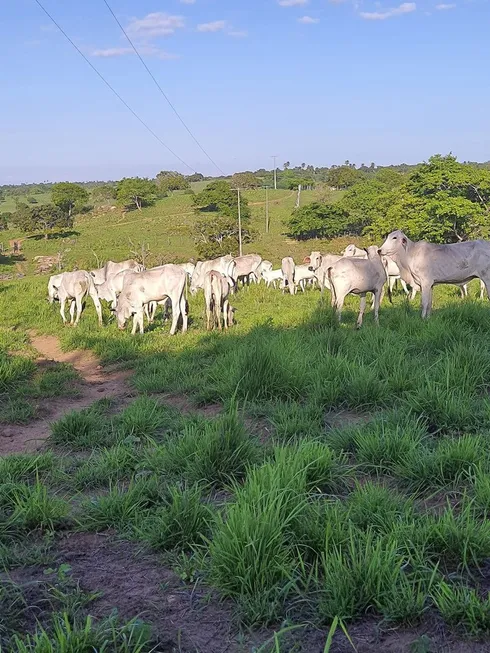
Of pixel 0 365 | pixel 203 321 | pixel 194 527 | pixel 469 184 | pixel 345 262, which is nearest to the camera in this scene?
pixel 194 527

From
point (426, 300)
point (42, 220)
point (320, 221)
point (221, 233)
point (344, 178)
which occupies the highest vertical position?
point (344, 178)

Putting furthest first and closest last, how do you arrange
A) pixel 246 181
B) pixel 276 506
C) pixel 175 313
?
pixel 246 181, pixel 175 313, pixel 276 506

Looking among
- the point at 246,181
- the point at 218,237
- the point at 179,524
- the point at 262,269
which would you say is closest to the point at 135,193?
the point at 246,181

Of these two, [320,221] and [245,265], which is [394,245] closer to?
[245,265]

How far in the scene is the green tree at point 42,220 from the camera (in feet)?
200

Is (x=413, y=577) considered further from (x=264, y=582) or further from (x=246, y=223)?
(x=246, y=223)

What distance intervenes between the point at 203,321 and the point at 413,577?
1196 cm

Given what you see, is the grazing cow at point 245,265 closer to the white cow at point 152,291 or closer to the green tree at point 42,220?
the white cow at point 152,291

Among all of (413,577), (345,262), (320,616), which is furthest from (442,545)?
(345,262)

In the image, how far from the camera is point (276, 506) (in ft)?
10.2

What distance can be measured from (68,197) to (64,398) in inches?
2660

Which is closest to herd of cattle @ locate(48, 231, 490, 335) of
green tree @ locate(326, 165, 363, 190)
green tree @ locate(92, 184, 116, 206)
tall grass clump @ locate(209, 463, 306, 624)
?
tall grass clump @ locate(209, 463, 306, 624)

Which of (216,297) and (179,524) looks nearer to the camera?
(179,524)

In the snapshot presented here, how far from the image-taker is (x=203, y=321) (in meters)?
14.5
